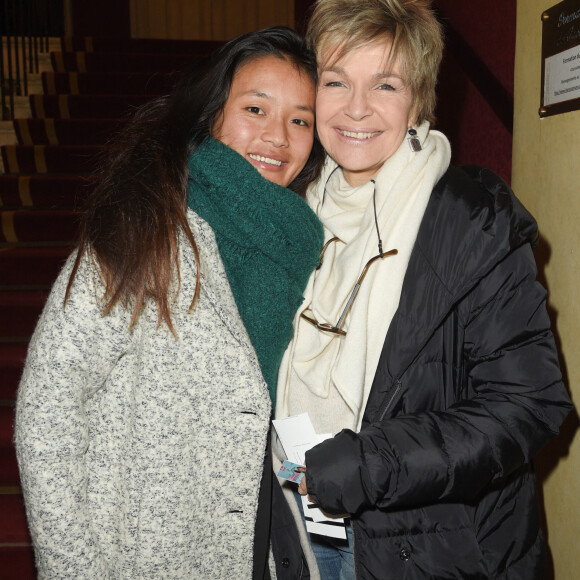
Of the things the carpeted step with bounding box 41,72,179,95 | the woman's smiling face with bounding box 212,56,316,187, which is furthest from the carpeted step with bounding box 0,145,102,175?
the woman's smiling face with bounding box 212,56,316,187

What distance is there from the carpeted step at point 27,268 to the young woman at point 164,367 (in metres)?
2.45

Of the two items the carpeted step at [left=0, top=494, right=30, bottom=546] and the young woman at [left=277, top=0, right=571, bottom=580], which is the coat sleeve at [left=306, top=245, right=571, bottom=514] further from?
the carpeted step at [left=0, top=494, right=30, bottom=546]

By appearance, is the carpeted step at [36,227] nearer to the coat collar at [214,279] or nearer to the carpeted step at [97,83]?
the carpeted step at [97,83]

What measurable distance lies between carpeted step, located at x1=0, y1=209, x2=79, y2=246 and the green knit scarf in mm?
2771

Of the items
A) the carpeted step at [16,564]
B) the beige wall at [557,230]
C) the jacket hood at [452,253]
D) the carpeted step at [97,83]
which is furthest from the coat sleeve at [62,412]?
the carpeted step at [97,83]

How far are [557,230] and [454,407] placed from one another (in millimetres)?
695

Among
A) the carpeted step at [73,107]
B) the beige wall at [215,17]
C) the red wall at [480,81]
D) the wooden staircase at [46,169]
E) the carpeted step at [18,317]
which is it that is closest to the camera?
the wooden staircase at [46,169]

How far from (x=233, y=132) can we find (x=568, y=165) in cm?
84

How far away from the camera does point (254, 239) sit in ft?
4.26

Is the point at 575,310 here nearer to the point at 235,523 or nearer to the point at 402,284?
the point at 402,284

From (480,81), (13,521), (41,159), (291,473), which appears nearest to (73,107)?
(41,159)

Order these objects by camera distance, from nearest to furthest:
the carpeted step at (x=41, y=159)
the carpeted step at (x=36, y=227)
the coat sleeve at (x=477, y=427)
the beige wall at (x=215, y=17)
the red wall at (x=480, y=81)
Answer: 1. the coat sleeve at (x=477, y=427)
2. the red wall at (x=480, y=81)
3. the carpeted step at (x=36, y=227)
4. the carpeted step at (x=41, y=159)
5. the beige wall at (x=215, y=17)

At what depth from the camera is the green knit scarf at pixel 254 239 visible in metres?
1.28

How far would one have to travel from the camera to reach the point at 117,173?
3.97ft
